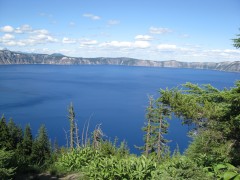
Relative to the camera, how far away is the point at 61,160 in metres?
12.9

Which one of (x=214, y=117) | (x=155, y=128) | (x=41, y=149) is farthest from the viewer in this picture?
(x=41, y=149)

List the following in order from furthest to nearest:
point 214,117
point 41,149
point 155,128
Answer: point 41,149
point 155,128
point 214,117

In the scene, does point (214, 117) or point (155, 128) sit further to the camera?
point (155, 128)

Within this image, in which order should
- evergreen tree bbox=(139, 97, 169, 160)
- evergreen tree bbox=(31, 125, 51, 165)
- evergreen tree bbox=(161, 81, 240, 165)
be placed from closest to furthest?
evergreen tree bbox=(161, 81, 240, 165) < evergreen tree bbox=(139, 97, 169, 160) < evergreen tree bbox=(31, 125, 51, 165)

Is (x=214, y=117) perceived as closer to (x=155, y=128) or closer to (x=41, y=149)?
(x=155, y=128)

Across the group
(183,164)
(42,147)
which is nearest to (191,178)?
(183,164)

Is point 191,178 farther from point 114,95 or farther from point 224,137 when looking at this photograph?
point 114,95

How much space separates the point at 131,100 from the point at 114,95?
50.6 feet

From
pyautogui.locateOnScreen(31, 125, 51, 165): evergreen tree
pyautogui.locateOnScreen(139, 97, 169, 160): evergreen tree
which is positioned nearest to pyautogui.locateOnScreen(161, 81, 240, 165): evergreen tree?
pyautogui.locateOnScreen(139, 97, 169, 160): evergreen tree

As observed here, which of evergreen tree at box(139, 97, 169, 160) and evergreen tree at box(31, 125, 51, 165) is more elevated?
evergreen tree at box(139, 97, 169, 160)

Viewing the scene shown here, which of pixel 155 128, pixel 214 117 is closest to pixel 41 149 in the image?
pixel 155 128

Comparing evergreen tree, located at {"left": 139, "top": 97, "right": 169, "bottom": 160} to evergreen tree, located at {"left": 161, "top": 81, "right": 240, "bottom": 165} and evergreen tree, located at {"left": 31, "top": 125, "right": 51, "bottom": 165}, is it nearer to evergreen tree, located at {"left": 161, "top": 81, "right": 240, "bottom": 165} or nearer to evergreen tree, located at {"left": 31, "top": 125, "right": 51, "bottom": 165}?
evergreen tree, located at {"left": 31, "top": 125, "right": 51, "bottom": 165}

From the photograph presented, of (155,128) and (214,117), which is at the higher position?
(214,117)

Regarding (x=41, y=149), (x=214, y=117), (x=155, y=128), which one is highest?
(x=214, y=117)
